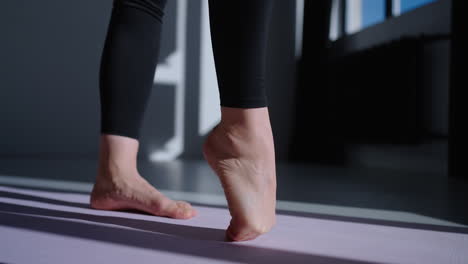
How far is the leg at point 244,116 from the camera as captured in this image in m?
0.64

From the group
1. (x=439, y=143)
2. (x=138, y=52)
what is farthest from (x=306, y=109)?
Answer: (x=138, y=52)

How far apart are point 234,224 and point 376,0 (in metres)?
3.08

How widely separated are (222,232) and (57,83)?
2.87 metres

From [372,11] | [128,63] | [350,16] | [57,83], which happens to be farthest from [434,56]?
[57,83]

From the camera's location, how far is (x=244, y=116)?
666 millimetres

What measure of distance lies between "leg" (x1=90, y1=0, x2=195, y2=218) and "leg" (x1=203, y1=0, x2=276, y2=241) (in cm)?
23

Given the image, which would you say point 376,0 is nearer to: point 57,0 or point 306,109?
point 306,109

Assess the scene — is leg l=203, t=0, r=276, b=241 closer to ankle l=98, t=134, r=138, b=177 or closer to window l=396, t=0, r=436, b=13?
ankle l=98, t=134, r=138, b=177

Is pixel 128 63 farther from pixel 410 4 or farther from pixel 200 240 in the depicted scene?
pixel 410 4

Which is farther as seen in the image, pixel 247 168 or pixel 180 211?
pixel 180 211

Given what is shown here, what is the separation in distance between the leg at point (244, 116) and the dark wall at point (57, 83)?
277cm

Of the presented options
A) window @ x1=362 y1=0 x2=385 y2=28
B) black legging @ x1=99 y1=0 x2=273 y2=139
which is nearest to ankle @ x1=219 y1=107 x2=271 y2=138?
black legging @ x1=99 y1=0 x2=273 y2=139

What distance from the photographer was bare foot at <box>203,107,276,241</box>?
0.65m

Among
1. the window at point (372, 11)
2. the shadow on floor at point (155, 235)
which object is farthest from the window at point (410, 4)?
the shadow on floor at point (155, 235)
